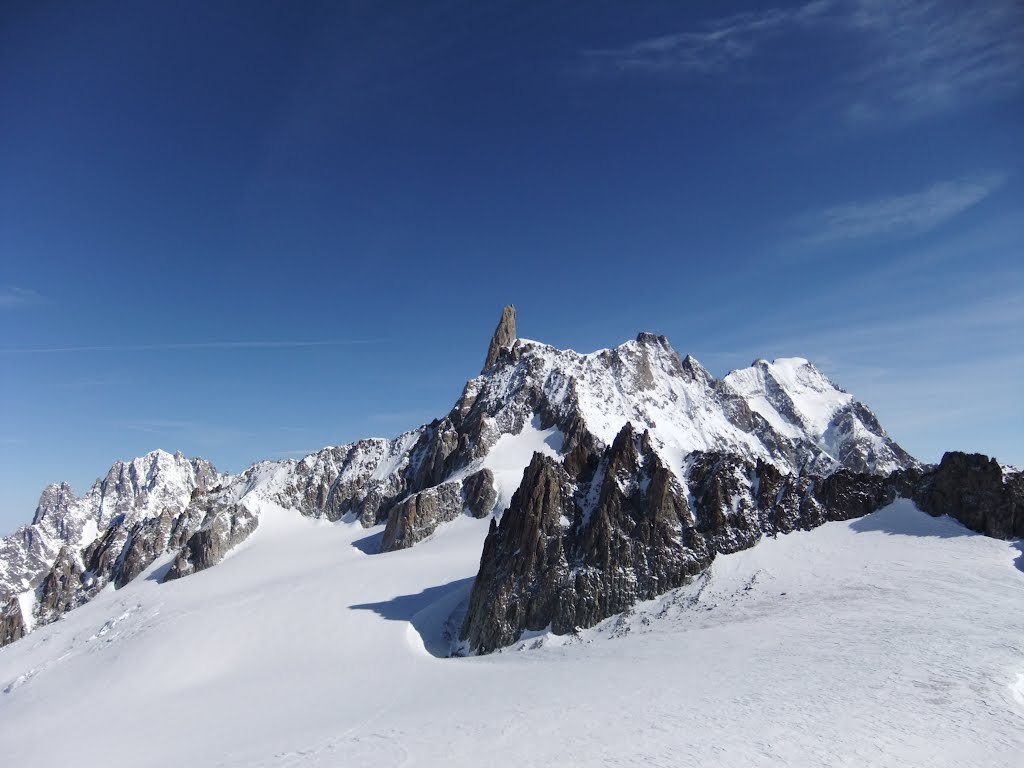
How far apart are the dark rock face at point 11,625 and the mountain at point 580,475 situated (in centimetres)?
20

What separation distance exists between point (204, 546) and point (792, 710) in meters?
94.7

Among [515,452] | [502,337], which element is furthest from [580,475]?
[502,337]

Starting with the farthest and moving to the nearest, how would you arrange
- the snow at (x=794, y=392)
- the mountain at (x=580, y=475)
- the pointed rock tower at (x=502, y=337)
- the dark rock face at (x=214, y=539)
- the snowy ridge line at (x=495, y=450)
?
the snow at (x=794, y=392) < the pointed rock tower at (x=502, y=337) < the snowy ridge line at (x=495, y=450) < the dark rock face at (x=214, y=539) < the mountain at (x=580, y=475)

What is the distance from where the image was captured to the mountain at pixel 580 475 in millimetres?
42656

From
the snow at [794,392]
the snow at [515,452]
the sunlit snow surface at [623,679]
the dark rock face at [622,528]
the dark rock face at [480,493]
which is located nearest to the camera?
the sunlit snow surface at [623,679]

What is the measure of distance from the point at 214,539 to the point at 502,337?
237 feet

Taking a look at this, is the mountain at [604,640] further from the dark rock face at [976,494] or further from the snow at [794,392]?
the snow at [794,392]

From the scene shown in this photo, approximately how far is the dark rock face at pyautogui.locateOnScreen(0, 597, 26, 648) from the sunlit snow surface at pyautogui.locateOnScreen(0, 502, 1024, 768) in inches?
1720

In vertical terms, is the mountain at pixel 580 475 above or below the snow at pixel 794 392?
below

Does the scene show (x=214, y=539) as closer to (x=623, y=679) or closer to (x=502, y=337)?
(x=502, y=337)

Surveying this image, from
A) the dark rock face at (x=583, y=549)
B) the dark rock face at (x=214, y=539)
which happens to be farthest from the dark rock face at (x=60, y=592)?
the dark rock face at (x=583, y=549)

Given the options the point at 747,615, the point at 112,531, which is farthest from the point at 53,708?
the point at 112,531

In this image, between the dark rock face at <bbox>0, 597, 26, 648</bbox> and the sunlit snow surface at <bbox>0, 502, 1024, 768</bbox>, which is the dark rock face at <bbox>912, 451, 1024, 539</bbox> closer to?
the sunlit snow surface at <bbox>0, 502, 1024, 768</bbox>

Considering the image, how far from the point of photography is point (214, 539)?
96062 millimetres
